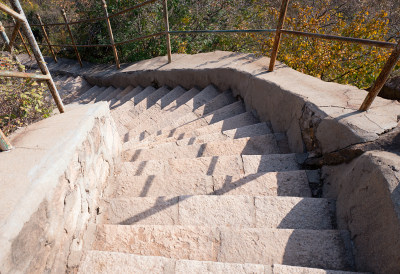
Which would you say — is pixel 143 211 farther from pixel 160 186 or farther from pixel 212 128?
pixel 212 128

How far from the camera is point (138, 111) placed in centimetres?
386

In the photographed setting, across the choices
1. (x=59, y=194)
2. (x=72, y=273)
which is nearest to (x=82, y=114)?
(x=59, y=194)

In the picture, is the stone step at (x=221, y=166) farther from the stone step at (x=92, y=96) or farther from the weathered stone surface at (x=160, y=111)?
the stone step at (x=92, y=96)

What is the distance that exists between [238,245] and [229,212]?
244 mm

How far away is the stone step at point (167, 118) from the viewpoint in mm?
3230

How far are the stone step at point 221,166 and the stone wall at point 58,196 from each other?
1.15ft

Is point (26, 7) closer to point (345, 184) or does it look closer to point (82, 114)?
point (82, 114)

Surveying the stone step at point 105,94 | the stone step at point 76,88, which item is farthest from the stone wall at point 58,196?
the stone step at point 76,88

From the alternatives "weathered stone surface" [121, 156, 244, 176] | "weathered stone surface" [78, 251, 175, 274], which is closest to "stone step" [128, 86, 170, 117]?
"weathered stone surface" [121, 156, 244, 176]

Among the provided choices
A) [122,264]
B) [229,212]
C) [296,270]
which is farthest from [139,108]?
[296,270]

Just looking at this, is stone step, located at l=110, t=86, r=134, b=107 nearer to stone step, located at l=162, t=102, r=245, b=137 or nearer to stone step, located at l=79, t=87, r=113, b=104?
stone step, located at l=79, t=87, r=113, b=104

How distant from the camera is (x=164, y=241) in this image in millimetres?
1309

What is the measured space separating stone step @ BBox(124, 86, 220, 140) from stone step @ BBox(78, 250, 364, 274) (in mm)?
2066

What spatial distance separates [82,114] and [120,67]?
4.09 meters
